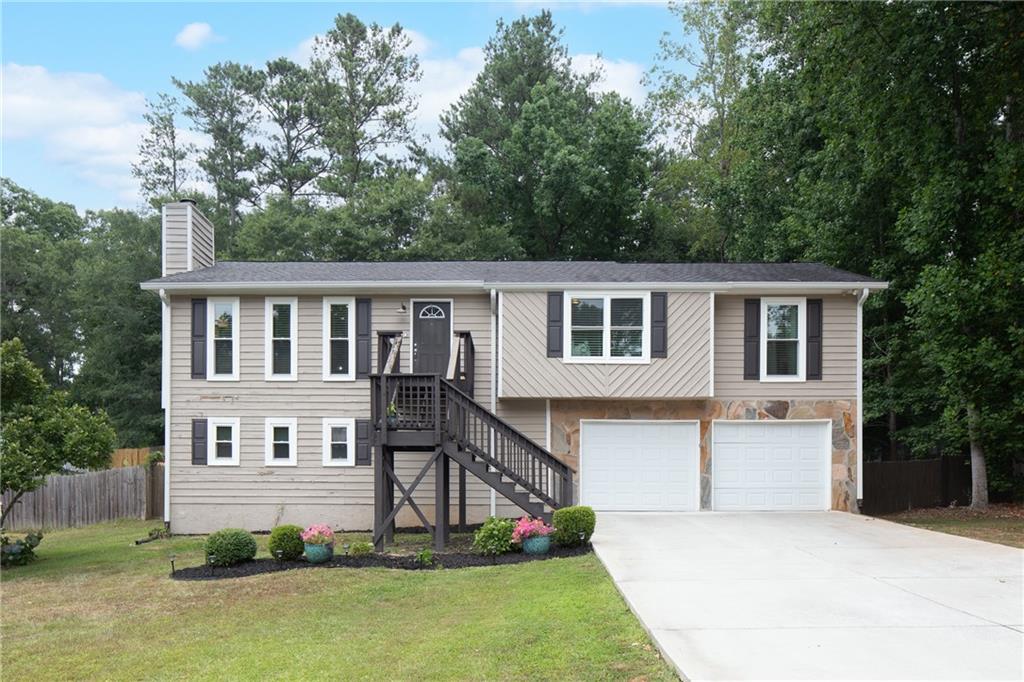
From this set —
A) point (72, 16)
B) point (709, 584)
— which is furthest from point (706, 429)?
point (72, 16)

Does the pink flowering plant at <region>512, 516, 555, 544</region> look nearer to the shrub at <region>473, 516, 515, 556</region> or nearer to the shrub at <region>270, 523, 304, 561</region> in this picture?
the shrub at <region>473, 516, 515, 556</region>

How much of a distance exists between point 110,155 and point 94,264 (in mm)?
6589

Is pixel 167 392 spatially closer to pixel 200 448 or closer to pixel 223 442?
pixel 200 448

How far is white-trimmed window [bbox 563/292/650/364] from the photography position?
49.2 feet

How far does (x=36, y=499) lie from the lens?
19812mm

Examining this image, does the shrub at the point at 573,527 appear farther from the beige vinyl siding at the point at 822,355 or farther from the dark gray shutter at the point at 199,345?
the dark gray shutter at the point at 199,345

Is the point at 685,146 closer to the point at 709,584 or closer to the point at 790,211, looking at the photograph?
the point at 790,211

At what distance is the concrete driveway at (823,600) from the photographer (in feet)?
18.6

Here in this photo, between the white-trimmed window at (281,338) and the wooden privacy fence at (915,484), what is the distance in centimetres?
1202

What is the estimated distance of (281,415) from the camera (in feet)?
51.3

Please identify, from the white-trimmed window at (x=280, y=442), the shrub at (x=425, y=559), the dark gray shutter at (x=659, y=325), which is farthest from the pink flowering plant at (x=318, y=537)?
the dark gray shutter at (x=659, y=325)

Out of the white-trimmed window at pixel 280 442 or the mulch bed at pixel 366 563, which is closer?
the mulch bed at pixel 366 563

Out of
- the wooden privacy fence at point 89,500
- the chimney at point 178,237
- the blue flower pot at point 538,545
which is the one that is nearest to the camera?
the blue flower pot at point 538,545

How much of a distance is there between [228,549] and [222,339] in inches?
222
